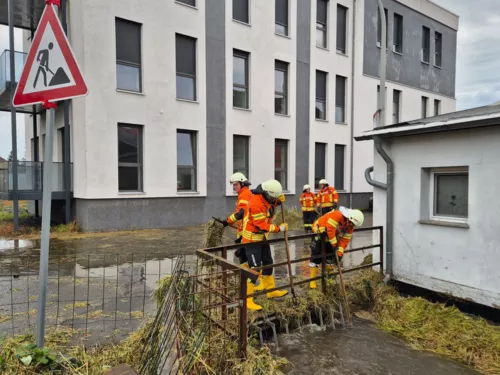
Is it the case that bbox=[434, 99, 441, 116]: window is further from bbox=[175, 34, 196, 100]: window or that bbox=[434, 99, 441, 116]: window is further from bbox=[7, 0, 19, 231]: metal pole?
bbox=[7, 0, 19, 231]: metal pole

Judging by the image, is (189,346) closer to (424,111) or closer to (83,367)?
(83,367)

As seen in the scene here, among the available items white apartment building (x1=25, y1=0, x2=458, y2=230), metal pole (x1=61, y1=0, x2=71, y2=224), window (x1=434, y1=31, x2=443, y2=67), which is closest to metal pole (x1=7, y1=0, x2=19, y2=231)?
metal pole (x1=61, y1=0, x2=71, y2=224)

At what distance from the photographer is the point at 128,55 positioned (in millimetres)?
12680

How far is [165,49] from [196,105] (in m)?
2.25

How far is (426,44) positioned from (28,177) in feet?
77.9

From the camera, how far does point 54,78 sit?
283cm

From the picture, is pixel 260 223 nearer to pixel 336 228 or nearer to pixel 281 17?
pixel 336 228

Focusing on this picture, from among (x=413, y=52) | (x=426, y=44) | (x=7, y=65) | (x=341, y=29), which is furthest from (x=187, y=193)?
(x=426, y=44)

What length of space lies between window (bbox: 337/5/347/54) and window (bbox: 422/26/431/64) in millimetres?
7160

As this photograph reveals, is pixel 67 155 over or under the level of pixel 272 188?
over

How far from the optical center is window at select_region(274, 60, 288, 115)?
656 inches

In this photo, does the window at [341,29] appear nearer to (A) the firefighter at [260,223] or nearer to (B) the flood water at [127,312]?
(B) the flood water at [127,312]

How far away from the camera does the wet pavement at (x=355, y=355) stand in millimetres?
3791

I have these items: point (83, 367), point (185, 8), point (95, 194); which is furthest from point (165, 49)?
point (83, 367)
